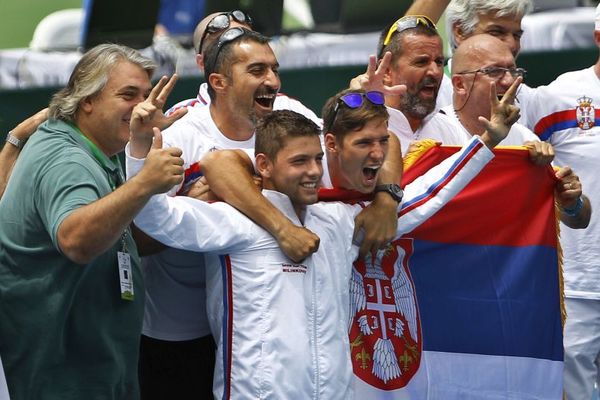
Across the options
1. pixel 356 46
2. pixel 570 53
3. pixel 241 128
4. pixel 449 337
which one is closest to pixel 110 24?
pixel 356 46

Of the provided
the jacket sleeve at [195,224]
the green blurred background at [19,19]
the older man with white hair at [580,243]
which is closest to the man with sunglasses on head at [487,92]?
the older man with white hair at [580,243]

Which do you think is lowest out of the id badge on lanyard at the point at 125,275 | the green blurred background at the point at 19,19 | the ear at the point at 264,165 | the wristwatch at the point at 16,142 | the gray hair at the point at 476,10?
A: the id badge on lanyard at the point at 125,275

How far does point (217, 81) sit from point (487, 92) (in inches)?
45.1

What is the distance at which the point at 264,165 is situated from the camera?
4.80 metres

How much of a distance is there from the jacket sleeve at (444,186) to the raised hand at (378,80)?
1.30 feet

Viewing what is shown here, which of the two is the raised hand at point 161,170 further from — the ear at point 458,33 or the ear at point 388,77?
the ear at point 458,33

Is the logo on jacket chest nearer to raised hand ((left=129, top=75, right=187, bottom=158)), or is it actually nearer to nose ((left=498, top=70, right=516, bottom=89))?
nose ((left=498, top=70, right=516, bottom=89))

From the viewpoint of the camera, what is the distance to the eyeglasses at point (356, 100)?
4926 mm

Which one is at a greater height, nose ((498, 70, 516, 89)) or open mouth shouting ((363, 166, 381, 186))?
nose ((498, 70, 516, 89))

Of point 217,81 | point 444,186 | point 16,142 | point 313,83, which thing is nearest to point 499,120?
point 444,186

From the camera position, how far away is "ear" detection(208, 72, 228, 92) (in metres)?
5.38

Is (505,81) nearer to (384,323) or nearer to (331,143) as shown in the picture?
(331,143)

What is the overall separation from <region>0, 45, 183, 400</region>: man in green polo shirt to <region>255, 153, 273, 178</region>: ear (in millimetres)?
363

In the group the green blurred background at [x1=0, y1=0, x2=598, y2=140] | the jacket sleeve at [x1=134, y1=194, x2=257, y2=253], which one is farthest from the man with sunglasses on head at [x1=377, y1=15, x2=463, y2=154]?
the green blurred background at [x1=0, y1=0, x2=598, y2=140]
